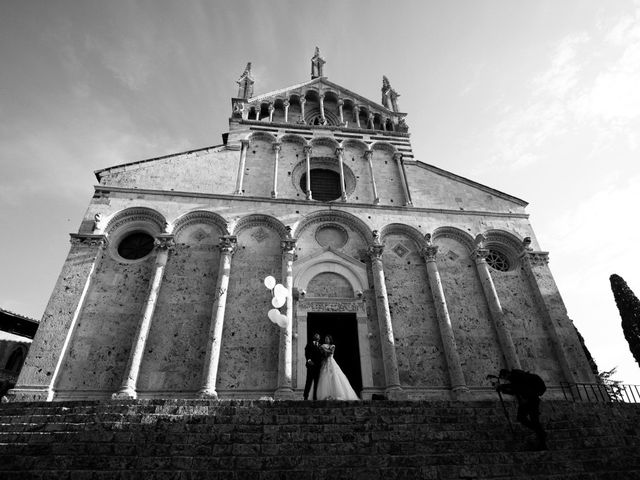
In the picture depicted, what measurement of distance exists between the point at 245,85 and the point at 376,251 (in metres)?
11.6

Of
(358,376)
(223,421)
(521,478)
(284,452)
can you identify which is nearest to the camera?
(521,478)

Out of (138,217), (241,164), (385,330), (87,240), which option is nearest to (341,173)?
(241,164)

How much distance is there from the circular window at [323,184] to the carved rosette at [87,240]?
301 inches

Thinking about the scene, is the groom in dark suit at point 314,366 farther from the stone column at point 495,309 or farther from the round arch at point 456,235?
the round arch at point 456,235

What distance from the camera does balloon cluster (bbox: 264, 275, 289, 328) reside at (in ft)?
36.7

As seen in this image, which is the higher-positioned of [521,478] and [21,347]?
[21,347]

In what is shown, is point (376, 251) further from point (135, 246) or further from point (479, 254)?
point (135, 246)

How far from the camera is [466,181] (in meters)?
16.6

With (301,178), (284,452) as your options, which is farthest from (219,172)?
(284,452)

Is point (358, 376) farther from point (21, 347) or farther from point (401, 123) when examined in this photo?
point (21, 347)

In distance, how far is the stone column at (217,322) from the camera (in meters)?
10.5

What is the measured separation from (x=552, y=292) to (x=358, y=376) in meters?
7.71

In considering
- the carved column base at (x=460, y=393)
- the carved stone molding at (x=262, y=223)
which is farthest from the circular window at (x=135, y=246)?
the carved column base at (x=460, y=393)

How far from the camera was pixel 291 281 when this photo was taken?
500 inches
